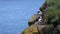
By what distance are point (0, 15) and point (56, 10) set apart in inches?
233

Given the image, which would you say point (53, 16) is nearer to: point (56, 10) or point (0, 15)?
point (56, 10)

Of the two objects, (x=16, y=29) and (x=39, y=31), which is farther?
(x=16, y=29)

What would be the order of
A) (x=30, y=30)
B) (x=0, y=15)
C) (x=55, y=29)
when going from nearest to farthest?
(x=55, y=29), (x=30, y=30), (x=0, y=15)

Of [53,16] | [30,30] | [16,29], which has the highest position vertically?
[53,16]

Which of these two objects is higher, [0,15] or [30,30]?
[30,30]

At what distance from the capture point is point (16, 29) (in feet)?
22.3

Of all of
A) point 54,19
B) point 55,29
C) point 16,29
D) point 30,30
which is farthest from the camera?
point 16,29

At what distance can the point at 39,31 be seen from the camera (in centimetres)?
354

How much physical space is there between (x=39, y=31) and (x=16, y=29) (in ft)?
10.9

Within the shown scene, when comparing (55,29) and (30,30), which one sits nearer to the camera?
(55,29)

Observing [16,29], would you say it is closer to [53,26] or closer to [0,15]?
[0,15]

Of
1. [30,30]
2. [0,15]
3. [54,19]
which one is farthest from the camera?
[0,15]

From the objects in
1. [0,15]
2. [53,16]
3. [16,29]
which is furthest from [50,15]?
[0,15]

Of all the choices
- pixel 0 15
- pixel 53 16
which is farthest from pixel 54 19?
pixel 0 15
